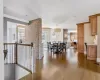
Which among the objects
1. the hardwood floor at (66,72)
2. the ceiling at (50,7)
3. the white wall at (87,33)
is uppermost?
the ceiling at (50,7)

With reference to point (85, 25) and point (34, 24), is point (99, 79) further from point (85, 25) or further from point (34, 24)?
point (85, 25)

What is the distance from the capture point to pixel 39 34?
23.0ft

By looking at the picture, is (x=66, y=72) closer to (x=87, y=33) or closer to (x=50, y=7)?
(x=50, y=7)

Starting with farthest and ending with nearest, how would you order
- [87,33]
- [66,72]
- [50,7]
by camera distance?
[87,33] < [50,7] < [66,72]

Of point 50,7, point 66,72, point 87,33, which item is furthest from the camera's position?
point 87,33

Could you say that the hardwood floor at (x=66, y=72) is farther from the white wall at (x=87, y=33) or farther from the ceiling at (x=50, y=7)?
the white wall at (x=87, y=33)

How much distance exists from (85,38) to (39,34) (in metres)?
4.23

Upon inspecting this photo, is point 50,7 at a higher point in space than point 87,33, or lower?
higher

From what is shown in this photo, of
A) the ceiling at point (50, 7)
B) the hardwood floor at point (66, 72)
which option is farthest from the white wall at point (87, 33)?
the hardwood floor at point (66, 72)

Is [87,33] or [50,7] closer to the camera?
[50,7]

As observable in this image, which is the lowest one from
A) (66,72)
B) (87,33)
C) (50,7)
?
(66,72)

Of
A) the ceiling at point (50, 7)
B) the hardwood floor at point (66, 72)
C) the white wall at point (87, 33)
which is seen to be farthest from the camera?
the white wall at point (87, 33)

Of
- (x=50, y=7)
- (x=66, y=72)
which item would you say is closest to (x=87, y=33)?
(x=50, y=7)

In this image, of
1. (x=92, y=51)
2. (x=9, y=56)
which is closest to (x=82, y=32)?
(x=92, y=51)
